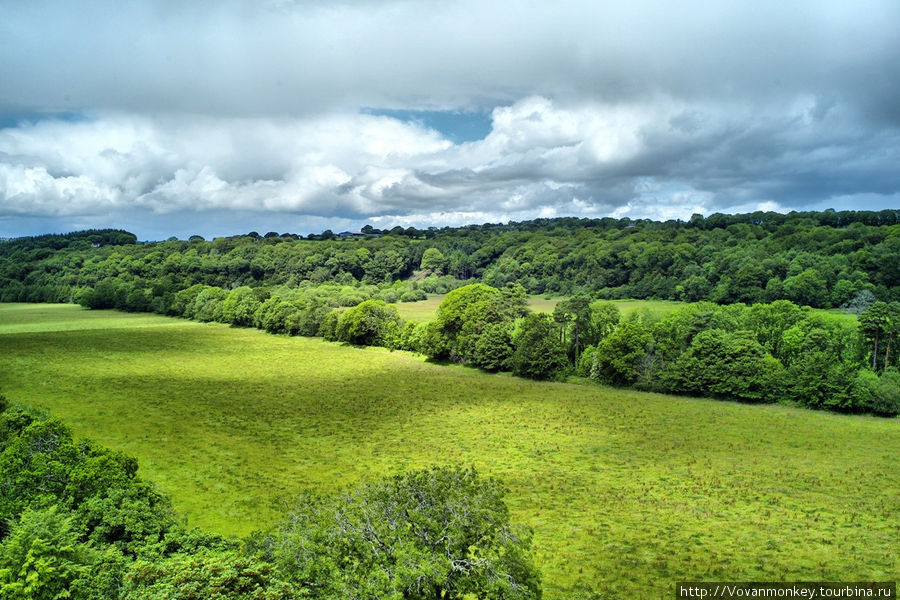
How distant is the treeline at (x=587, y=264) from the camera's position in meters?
88.9

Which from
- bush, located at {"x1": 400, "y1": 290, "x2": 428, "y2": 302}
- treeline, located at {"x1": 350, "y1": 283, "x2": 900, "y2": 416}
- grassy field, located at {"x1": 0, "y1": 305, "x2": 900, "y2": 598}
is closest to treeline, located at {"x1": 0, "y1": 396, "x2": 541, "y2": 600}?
grassy field, located at {"x1": 0, "y1": 305, "x2": 900, "y2": 598}

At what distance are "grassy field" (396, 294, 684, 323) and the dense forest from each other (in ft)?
13.1

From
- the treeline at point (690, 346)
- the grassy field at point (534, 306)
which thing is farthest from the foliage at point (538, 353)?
the grassy field at point (534, 306)

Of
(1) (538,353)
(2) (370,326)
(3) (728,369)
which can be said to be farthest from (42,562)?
(2) (370,326)

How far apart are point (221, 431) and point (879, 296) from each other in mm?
88910

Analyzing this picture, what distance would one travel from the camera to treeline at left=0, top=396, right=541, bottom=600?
14008 millimetres

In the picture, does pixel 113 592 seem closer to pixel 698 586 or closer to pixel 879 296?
pixel 698 586

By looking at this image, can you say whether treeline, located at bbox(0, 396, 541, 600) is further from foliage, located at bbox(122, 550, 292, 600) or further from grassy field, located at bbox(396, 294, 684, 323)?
Answer: grassy field, located at bbox(396, 294, 684, 323)

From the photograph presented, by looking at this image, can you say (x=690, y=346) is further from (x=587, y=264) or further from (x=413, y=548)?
(x=587, y=264)

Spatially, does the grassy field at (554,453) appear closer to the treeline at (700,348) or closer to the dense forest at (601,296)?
the treeline at (700,348)

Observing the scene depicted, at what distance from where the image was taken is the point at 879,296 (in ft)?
254

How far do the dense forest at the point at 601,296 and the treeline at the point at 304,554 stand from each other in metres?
50.8

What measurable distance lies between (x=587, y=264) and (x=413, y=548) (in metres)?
134

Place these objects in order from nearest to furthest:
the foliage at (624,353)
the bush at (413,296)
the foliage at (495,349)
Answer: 1. the foliage at (624,353)
2. the foliage at (495,349)
3. the bush at (413,296)
